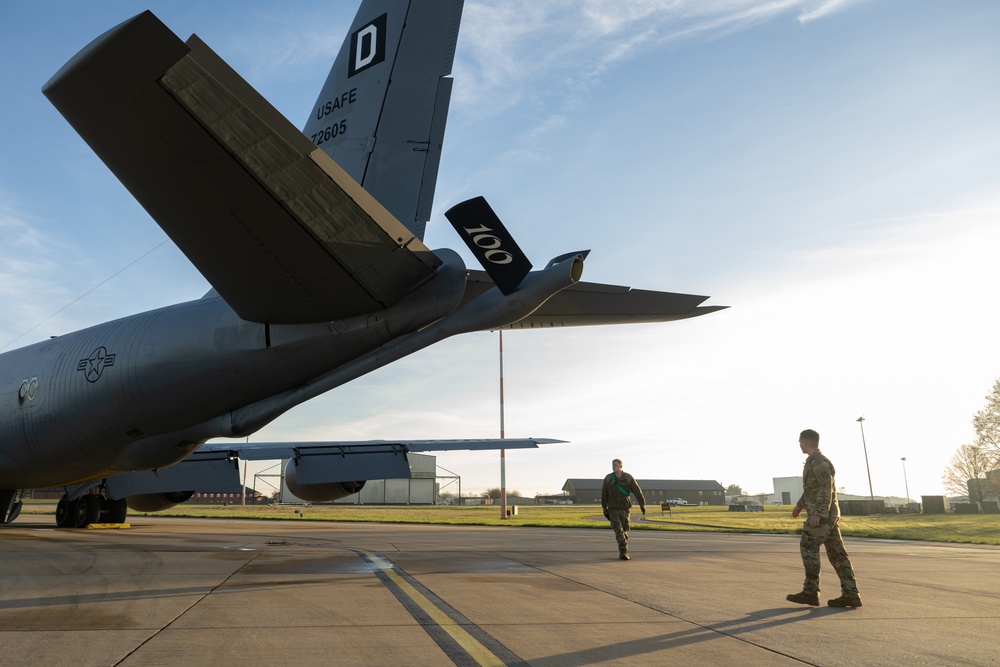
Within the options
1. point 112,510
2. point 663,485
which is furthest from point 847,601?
point 663,485

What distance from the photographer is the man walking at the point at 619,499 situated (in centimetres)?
1127

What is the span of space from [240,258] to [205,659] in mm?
5018

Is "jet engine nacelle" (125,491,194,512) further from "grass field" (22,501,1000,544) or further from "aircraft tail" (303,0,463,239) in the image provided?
"aircraft tail" (303,0,463,239)

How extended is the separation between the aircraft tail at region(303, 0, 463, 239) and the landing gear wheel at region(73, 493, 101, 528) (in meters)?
15.2

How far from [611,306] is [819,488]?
359cm

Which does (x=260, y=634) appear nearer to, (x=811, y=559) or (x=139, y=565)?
(x=811, y=559)

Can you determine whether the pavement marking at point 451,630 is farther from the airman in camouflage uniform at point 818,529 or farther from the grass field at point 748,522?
the grass field at point 748,522

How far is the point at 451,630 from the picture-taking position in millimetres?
5188

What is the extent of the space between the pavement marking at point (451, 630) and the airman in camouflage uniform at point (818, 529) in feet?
10.8

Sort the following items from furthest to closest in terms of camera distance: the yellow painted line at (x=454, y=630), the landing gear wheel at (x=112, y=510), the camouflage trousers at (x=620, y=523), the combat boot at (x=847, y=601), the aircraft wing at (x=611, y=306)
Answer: the landing gear wheel at (x=112, y=510) < the camouflage trousers at (x=620, y=523) < the aircraft wing at (x=611, y=306) < the combat boot at (x=847, y=601) < the yellow painted line at (x=454, y=630)

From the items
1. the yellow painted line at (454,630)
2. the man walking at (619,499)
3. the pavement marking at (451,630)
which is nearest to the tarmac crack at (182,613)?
the pavement marking at (451,630)

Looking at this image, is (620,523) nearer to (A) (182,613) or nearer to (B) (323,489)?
(A) (182,613)

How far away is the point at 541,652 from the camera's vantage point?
14.9 feet

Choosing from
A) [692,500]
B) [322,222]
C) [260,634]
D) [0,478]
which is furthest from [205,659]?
[692,500]
